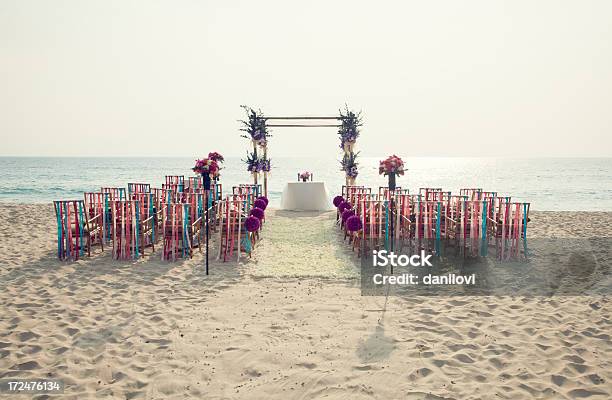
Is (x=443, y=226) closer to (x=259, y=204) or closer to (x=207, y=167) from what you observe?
(x=259, y=204)

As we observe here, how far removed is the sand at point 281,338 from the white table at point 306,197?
797 cm

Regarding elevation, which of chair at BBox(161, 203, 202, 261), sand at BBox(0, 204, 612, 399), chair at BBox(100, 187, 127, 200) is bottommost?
sand at BBox(0, 204, 612, 399)

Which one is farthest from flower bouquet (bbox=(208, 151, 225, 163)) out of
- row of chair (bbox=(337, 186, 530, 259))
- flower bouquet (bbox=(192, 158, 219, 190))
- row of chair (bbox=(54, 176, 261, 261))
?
row of chair (bbox=(337, 186, 530, 259))

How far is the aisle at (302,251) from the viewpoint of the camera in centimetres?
681

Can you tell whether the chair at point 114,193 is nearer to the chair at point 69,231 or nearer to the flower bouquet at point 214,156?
the chair at point 69,231

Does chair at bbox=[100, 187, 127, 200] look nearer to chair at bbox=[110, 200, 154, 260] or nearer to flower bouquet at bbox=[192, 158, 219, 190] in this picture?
chair at bbox=[110, 200, 154, 260]

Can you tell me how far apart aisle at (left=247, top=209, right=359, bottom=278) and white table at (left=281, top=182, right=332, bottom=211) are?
227 cm

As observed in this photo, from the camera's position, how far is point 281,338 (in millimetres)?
4262

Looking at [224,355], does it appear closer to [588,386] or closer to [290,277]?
[290,277]

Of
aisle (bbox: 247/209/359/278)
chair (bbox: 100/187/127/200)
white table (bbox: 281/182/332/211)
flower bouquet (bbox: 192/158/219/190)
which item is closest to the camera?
aisle (bbox: 247/209/359/278)

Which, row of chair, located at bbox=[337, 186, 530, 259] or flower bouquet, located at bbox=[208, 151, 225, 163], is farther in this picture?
flower bouquet, located at bbox=[208, 151, 225, 163]

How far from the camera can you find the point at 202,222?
958cm

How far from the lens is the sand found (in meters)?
3.41

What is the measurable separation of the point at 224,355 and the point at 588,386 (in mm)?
3155
